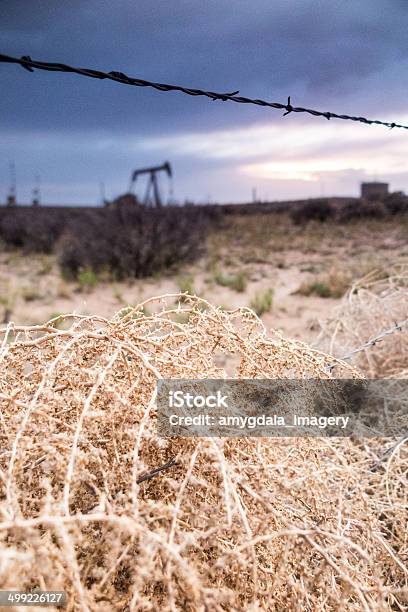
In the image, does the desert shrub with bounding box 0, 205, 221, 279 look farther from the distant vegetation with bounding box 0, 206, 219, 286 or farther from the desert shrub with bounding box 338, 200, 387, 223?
the desert shrub with bounding box 338, 200, 387, 223

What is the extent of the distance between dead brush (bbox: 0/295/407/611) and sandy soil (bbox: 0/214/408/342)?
8.83 feet

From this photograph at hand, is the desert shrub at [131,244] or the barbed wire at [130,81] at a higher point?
the barbed wire at [130,81]

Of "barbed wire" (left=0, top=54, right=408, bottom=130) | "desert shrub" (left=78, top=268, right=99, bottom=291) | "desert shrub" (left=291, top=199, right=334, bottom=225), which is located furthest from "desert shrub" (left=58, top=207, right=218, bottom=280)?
"desert shrub" (left=291, top=199, right=334, bottom=225)

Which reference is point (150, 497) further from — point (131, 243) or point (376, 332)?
point (131, 243)

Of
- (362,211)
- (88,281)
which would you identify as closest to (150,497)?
(88,281)

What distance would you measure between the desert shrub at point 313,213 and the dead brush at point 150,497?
29844 mm

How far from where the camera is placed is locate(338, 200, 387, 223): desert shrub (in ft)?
98.1

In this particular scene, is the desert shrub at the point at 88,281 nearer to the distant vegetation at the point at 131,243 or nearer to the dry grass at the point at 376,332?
the distant vegetation at the point at 131,243

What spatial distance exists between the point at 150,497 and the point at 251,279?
11685mm

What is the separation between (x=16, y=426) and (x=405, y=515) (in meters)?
1.61

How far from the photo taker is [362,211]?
30609 millimetres

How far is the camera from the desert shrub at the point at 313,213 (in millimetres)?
30734

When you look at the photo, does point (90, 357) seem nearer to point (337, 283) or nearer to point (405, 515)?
point (405, 515)

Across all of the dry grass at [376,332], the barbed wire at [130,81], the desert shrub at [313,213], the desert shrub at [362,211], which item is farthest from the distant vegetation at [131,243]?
the desert shrub at [362,211]
